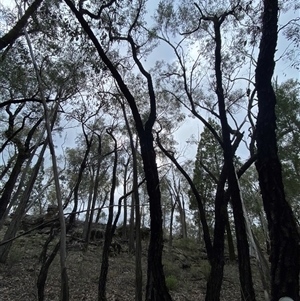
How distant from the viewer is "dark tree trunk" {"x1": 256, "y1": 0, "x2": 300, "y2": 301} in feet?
8.02

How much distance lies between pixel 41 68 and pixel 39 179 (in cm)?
715

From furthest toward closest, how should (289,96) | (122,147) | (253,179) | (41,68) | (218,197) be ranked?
(253,179)
(122,147)
(289,96)
(41,68)
(218,197)

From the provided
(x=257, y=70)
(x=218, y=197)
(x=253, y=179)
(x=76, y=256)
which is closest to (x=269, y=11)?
(x=257, y=70)

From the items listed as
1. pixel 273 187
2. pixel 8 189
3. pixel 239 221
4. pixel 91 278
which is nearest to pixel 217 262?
pixel 239 221

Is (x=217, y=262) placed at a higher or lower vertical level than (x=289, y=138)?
lower

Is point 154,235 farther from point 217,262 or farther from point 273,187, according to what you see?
point 273,187

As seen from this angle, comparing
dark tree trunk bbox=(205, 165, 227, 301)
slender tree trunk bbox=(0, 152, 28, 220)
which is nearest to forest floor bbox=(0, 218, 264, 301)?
slender tree trunk bbox=(0, 152, 28, 220)

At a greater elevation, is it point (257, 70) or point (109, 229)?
point (257, 70)

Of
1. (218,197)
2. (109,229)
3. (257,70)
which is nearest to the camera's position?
(257,70)

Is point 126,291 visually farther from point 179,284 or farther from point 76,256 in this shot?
point 76,256

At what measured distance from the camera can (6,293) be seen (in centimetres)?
703

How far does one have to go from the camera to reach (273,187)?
284 cm

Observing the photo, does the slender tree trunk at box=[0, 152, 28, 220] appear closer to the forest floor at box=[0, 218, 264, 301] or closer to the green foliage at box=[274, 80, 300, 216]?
the forest floor at box=[0, 218, 264, 301]

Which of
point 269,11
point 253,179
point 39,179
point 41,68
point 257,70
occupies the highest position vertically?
point 253,179
